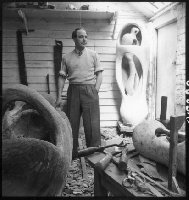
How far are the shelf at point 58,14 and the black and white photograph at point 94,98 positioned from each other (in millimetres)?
23

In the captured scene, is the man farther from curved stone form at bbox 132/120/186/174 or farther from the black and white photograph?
curved stone form at bbox 132/120/186/174

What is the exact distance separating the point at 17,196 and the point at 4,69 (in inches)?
198

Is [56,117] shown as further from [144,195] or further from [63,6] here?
[63,6]

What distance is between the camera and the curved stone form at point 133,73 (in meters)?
5.43

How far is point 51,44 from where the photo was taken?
574 centimetres

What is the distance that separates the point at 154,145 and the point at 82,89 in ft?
7.06

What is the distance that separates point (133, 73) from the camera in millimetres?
5691

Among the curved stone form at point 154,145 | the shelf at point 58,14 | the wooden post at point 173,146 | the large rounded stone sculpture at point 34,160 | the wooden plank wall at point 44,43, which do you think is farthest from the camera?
the wooden plank wall at point 44,43

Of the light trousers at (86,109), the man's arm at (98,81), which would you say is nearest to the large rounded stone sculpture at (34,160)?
the light trousers at (86,109)

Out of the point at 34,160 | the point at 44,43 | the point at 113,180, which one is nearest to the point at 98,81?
the point at 44,43

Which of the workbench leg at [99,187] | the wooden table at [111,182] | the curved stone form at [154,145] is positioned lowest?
the workbench leg at [99,187]

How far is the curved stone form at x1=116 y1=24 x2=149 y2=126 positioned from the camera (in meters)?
5.43

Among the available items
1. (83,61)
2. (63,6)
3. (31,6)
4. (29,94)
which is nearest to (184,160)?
(29,94)

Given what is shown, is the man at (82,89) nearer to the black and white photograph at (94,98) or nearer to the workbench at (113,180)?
the black and white photograph at (94,98)
